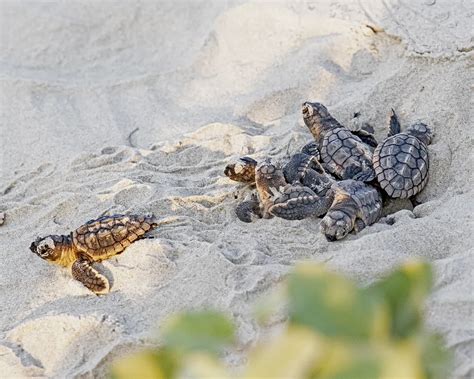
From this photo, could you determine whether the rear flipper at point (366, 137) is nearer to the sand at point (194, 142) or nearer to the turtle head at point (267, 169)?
the sand at point (194, 142)

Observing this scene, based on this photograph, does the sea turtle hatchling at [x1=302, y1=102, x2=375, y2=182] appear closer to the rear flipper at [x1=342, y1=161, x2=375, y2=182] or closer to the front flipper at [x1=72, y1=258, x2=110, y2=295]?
the rear flipper at [x1=342, y1=161, x2=375, y2=182]

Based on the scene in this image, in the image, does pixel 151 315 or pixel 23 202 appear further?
pixel 23 202

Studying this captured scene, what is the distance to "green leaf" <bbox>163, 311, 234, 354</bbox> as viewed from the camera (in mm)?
825

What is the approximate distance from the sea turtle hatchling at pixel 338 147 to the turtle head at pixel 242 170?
371mm

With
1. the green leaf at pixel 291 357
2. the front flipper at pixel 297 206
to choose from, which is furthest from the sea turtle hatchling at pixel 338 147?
the green leaf at pixel 291 357

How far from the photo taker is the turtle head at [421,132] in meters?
3.38

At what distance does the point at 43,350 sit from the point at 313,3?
10.5ft

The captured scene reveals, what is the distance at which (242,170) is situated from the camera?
3.36m

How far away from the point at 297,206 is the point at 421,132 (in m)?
0.77

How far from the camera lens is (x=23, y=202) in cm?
366

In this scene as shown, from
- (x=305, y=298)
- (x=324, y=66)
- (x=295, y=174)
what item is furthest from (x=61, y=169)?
(x=305, y=298)

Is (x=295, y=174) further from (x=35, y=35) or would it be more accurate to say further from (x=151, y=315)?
(x=35, y=35)

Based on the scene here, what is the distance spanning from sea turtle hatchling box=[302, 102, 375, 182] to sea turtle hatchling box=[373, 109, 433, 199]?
76 mm

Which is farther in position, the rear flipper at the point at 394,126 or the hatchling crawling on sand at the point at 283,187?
the rear flipper at the point at 394,126
